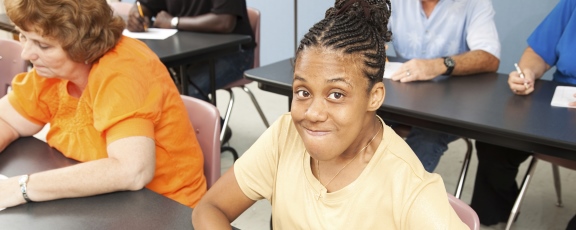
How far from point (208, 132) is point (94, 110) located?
1.08 feet

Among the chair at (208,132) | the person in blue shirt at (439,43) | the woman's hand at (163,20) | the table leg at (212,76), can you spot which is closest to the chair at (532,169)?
the person in blue shirt at (439,43)

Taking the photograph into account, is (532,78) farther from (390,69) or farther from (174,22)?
(174,22)

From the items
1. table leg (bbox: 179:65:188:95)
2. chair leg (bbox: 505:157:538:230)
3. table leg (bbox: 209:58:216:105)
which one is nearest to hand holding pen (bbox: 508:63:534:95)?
chair leg (bbox: 505:157:538:230)

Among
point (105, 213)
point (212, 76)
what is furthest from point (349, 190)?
point (212, 76)

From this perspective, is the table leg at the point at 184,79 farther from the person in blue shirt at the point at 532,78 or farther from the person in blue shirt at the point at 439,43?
the person in blue shirt at the point at 532,78

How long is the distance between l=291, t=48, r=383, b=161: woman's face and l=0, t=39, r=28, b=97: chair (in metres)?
1.78

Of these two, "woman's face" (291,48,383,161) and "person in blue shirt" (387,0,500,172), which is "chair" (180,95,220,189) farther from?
"person in blue shirt" (387,0,500,172)

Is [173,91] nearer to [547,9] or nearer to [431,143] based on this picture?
[431,143]

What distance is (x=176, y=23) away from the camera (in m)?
3.04

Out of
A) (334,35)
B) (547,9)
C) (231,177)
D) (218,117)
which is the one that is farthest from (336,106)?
(547,9)

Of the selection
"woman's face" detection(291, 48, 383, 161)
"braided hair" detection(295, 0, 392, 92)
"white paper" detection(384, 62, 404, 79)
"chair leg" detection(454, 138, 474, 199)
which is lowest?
"chair leg" detection(454, 138, 474, 199)

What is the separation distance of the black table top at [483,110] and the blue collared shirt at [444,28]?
0.25 m

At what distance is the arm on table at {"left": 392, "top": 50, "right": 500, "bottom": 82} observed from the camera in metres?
2.16

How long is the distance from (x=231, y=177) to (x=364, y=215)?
0.33m
